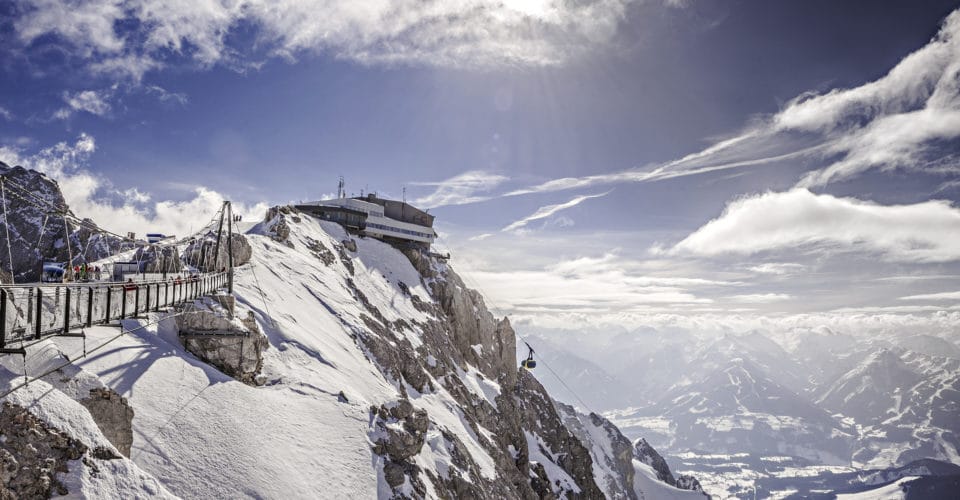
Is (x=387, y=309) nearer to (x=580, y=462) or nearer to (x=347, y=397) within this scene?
(x=347, y=397)

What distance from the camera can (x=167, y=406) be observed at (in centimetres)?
2416

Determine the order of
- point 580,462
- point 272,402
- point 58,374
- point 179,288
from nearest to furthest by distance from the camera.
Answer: point 58,374 → point 179,288 → point 272,402 → point 580,462

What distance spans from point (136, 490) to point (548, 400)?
93.6m

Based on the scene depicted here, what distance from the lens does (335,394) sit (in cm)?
3634

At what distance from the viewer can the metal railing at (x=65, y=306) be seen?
14.3 metres

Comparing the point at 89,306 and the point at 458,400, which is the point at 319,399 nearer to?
the point at 89,306

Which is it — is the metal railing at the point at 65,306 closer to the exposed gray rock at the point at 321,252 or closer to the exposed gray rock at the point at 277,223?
the exposed gray rock at the point at 277,223

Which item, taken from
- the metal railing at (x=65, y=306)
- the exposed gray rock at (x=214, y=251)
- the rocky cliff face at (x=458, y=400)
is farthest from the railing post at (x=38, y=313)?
the exposed gray rock at (x=214, y=251)

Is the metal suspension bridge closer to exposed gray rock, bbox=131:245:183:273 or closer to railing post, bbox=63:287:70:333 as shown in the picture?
railing post, bbox=63:287:70:333

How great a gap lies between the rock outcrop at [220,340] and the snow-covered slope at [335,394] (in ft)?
3.00

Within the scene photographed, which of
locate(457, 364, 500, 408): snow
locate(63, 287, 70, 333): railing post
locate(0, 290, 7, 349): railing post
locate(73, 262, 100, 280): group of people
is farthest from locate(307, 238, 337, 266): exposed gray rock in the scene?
locate(0, 290, 7, 349): railing post

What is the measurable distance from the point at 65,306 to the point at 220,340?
16.0 meters

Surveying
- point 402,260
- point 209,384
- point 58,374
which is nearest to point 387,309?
point 402,260

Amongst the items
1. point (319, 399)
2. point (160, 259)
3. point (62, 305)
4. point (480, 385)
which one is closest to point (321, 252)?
point (160, 259)
